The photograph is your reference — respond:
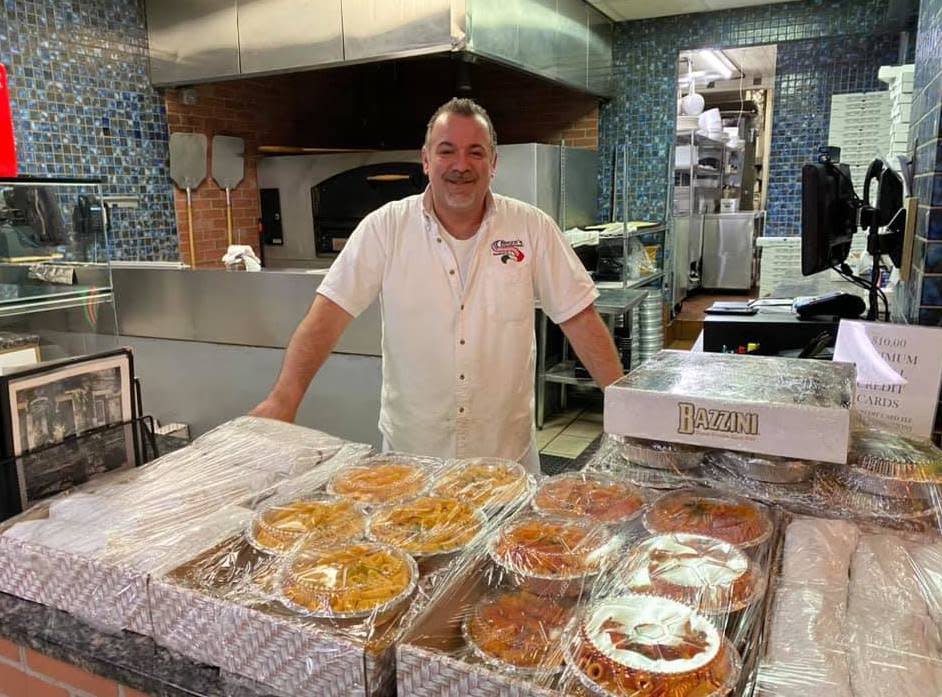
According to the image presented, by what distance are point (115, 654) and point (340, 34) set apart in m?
3.67

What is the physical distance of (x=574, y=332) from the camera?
2256 mm

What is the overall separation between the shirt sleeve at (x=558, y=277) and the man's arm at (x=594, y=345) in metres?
0.03

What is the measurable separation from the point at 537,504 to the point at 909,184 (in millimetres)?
1687

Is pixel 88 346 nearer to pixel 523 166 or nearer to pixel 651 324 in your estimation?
pixel 523 166

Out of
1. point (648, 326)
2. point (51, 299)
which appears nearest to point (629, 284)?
point (648, 326)

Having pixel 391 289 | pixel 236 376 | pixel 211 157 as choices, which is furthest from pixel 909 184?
pixel 211 157

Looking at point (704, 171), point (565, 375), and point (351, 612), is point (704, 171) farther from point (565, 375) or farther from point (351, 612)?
point (351, 612)

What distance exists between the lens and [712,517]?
43.7 inches

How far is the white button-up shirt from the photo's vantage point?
2.26 metres

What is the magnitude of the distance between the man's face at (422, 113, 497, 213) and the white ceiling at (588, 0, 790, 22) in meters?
3.24

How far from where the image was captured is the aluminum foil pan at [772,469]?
1.20 m

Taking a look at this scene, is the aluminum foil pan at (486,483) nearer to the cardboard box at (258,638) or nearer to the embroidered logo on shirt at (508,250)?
the cardboard box at (258,638)

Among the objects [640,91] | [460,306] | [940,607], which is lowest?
[940,607]

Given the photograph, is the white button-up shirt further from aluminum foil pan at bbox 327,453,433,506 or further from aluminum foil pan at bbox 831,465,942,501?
aluminum foil pan at bbox 831,465,942,501
